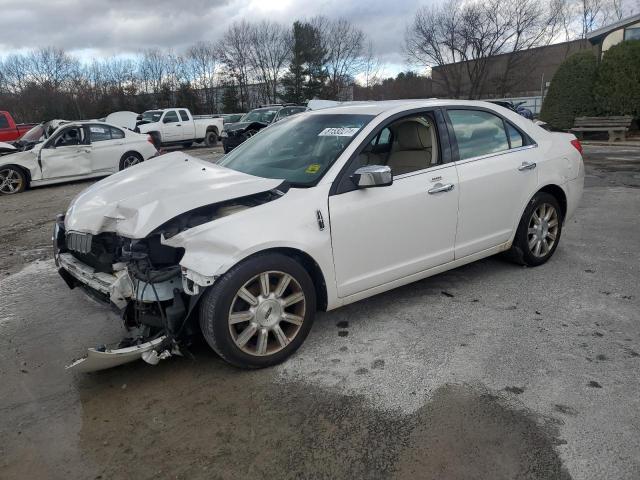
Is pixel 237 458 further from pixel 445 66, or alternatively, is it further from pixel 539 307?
pixel 445 66

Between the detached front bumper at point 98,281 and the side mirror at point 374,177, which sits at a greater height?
the side mirror at point 374,177

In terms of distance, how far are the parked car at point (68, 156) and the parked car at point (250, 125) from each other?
5113 mm

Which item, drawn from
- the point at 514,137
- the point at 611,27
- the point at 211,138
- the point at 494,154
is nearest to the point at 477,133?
the point at 494,154

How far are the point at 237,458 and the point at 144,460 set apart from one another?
466 millimetres

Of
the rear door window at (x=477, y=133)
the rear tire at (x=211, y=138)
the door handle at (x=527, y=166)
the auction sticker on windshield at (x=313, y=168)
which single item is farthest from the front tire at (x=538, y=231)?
the rear tire at (x=211, y=138)

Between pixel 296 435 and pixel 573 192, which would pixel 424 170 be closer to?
pixel 573 192

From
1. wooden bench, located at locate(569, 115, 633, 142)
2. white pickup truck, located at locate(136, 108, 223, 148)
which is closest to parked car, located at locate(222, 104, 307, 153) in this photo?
white pickup truck, located at locate(136, 108, 223, 148)


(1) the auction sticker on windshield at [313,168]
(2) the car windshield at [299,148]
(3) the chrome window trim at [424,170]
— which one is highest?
(2) the car windshield at [299,148]

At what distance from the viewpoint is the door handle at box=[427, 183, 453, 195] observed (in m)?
3.77

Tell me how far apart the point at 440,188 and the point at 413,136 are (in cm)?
67

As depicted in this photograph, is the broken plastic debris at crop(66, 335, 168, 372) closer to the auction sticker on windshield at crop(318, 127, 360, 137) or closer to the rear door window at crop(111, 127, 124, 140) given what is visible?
the auction sticker on windshield at crop(318, 127, 360, 137)

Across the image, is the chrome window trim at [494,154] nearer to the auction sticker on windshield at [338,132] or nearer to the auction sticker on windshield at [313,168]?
the auction sticker on windshield at [338,132]

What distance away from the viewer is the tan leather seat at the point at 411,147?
4.07 meters

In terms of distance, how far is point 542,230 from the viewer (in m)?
4.73
